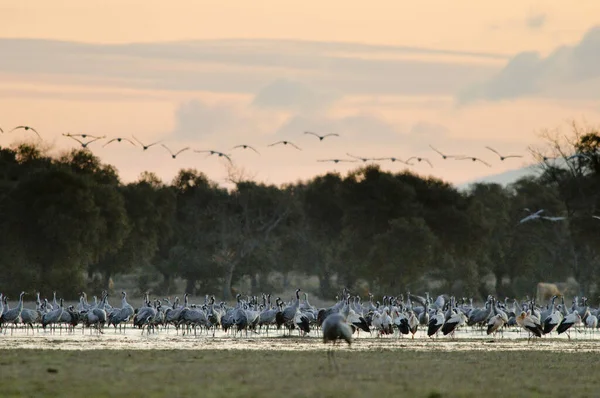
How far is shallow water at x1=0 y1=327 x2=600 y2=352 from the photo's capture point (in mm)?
40688

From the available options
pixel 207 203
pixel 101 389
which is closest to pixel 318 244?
pixel 207 203

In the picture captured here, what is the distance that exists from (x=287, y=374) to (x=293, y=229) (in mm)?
83464

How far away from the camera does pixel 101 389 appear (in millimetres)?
25844

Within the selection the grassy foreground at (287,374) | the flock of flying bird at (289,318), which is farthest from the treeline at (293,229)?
the grassy foreground at (287,374)

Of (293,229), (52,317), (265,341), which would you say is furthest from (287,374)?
(293,229)

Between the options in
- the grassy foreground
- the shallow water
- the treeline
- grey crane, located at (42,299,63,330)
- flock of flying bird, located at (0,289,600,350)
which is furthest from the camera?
the treeline

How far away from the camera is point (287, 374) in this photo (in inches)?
1148

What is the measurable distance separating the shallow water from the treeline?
107 ft

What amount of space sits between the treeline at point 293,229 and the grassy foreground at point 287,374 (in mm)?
49113

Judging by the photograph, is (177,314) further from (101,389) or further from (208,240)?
(208,240)

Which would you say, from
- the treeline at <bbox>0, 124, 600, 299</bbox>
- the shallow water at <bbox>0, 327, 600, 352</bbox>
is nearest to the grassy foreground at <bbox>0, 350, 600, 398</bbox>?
the shallow water at <bbox>0, 327, 600, 352</bbox>

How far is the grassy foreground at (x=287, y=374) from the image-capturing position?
25.8 meters

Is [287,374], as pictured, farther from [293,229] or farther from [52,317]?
[293,229]

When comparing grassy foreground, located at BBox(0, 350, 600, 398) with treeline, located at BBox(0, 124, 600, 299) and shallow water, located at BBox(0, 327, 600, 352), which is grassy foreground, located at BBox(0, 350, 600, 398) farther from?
treeline, located at BBox(0, 124, 600, 299)
